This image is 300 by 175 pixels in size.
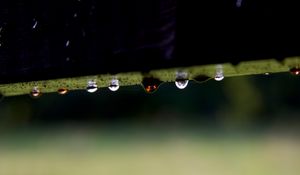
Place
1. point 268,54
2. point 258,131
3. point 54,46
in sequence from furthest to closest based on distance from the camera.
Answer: point 258,131
point 54,46
point 268,54

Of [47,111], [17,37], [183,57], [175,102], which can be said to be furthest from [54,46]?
[47,111]

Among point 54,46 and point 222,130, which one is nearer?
point 54,46

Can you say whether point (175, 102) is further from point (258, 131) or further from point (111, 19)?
point (111, 19)

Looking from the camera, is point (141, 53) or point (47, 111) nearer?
point (141, 53)

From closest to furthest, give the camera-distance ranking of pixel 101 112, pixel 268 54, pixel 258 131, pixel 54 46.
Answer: pixel 268 54
pixel 54 46
pixel 258 131
pixel 101 112

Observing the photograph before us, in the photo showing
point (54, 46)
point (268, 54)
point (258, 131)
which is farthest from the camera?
point (258, 131)

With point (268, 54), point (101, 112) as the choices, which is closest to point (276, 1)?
point (268, 54)

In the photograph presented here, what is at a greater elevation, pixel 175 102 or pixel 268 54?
pixel 175 102

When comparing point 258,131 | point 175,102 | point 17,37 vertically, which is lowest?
point 17,37

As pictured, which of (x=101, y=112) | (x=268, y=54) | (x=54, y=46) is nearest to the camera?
(x=268, y=54)

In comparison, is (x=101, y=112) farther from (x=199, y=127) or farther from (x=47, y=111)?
(x=199, y=127)
